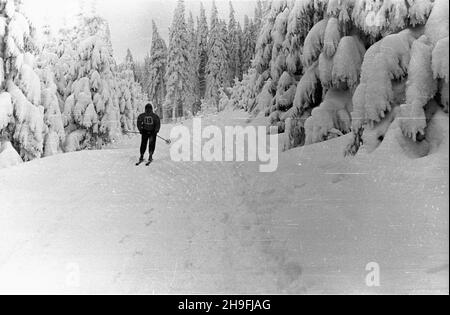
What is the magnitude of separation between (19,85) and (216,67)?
836 inches

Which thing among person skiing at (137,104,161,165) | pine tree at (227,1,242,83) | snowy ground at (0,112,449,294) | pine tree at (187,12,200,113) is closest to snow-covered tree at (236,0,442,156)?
snowy ground at (0,112,449,294)

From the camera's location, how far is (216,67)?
99.1ft

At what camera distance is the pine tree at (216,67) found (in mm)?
28844

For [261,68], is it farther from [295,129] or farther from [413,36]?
[413,36]

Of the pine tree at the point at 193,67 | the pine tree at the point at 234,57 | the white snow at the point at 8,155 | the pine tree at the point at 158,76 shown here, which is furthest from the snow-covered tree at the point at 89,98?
the pine tree at the point at 234,57

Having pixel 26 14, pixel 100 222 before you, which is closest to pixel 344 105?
pixel 100 222

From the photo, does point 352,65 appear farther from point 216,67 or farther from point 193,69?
point 216,67

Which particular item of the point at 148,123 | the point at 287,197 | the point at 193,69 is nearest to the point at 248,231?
the point at 287,197

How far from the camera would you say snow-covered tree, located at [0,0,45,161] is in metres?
9.59

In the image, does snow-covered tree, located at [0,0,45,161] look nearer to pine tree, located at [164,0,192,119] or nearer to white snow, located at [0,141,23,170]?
white snow, located at [0,141,23,170]

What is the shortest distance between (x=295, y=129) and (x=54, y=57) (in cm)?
1042

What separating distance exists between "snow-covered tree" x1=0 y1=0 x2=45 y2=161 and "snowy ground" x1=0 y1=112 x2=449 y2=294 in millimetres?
4629

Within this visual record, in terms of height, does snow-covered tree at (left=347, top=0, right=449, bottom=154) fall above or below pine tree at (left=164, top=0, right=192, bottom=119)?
below

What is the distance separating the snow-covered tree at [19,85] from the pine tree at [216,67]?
1975 cm
